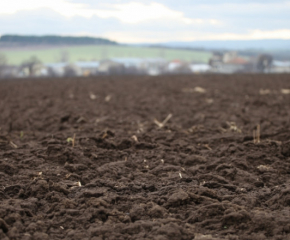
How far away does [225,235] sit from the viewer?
166 inches

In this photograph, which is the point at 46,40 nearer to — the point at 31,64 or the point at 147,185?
the point at 147,185

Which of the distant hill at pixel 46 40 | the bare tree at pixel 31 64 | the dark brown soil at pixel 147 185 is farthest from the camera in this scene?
the bare tree at pixel 31 64

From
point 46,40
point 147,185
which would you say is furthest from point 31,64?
point 147,185

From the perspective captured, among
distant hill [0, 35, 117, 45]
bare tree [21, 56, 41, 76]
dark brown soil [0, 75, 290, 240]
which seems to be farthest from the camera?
bare tree [21, 56, 41, 76]

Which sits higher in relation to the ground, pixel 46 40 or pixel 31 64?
pixel 46 40

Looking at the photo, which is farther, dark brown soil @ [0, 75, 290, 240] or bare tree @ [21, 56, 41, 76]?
bare tree @ [21, 56, 41, 76]

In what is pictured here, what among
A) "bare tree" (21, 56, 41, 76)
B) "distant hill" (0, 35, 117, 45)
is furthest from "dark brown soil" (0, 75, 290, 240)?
"bare tree" (21, 56, 41, 76)

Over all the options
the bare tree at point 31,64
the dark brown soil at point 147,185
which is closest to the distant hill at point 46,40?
the dark brown soil at point 147,185

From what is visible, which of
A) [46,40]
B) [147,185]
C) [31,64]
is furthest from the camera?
[31,64]

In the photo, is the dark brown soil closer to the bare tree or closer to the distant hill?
the distant hill

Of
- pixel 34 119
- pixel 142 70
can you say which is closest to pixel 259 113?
pixel 34 119

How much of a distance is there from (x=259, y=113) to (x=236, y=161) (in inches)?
247

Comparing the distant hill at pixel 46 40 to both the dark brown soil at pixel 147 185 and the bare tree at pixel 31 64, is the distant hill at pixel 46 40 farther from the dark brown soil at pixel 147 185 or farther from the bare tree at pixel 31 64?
the bare tree at pixel 31 64

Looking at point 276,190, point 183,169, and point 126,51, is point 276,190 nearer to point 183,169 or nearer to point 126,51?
point 183,169
